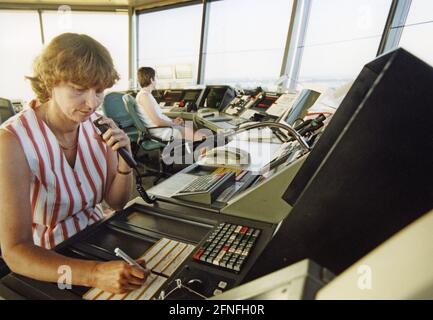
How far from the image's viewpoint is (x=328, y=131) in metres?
0.59

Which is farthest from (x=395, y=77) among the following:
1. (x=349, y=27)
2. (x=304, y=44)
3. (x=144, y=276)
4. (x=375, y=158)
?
(x=304, y=44)

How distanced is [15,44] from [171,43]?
2729 mm

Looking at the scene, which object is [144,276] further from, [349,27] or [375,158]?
[349,27]

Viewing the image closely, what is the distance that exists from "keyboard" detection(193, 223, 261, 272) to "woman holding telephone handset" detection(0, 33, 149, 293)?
143 millimetres

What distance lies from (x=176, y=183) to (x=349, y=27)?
2769 millimetres

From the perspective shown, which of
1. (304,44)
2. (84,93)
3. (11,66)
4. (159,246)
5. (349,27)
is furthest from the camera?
(11,66)

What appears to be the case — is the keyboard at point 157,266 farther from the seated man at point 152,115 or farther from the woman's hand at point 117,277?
the seated man at point 152,115

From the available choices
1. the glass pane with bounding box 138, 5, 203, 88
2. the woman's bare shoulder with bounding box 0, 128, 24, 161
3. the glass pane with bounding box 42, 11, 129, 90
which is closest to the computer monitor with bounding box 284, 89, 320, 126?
the woman's bare shoulder with bounding box 0, 128, 24, 161

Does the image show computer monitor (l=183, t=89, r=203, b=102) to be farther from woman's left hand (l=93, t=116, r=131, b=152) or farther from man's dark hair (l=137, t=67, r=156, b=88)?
woman's left hand (l=93, t=116, r=131, b=152)

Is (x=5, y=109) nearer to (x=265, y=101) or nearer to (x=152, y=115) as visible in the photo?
(x=152, y=115)

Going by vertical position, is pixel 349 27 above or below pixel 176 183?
above

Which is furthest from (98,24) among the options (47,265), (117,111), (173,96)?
(47,265)

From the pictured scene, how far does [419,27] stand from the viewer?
220cm

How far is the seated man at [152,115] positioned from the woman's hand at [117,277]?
233cm
